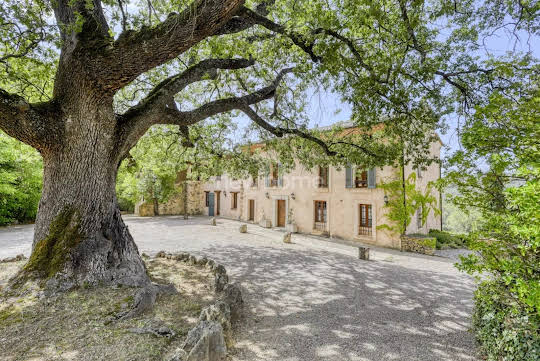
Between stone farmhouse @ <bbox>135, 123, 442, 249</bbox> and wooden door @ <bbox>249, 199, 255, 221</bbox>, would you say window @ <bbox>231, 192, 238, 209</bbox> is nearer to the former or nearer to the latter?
stone farmhouse @ <bbox>135, 123, 442, 249</bbox>

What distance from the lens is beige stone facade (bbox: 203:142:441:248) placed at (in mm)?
13383

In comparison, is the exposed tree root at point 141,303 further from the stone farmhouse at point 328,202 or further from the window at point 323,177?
the window at point 323,177

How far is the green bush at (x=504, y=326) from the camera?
2.58 meters

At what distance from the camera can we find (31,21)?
4668mm

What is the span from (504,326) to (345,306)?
8.79 feet

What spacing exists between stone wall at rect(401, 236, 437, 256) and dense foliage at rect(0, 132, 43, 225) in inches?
794

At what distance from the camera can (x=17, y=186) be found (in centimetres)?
1536

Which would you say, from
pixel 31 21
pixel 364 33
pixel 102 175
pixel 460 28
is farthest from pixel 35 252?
pixel 460 28

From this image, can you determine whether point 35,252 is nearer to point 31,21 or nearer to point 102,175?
Result: point 102,175

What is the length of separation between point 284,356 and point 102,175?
4.71 m

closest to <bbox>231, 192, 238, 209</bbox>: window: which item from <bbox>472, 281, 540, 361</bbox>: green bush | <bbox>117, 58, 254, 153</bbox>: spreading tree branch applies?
<bbox>117, 58, 254, 153</bbox>: spreading tree branch

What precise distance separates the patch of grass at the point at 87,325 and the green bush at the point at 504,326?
3.98m

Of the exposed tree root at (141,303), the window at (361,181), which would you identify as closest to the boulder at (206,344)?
the exposed tree root at (141,303)

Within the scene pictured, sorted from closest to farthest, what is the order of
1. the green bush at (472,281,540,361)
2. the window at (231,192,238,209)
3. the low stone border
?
the green bush at (472,281,540,361), the low stone border, the window at (231,192,238,209)
